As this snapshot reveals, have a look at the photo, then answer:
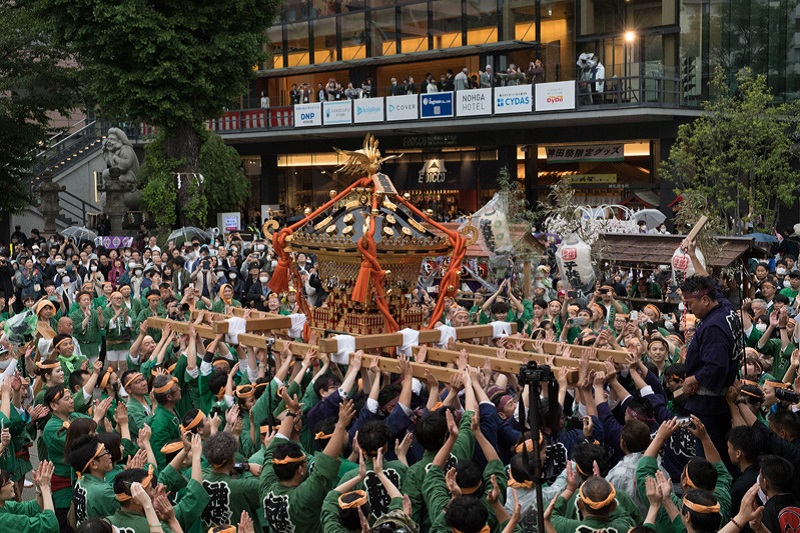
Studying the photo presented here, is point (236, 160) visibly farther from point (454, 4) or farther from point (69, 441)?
point (69, 441)

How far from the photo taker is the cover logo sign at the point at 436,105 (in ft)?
102

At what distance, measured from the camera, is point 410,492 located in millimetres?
5910

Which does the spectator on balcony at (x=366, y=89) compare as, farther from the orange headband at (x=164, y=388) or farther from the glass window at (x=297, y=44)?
the orange headband at (x=164, y=388)

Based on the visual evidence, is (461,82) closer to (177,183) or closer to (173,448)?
(177,183)

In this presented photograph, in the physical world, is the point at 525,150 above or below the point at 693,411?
above

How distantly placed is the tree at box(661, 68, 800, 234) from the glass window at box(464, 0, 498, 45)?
971cm

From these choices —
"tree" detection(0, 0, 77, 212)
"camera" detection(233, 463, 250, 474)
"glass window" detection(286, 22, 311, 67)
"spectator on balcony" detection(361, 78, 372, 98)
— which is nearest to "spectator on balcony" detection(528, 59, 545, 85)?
"spectator on balcony" detection(361, 78, 372, 98)

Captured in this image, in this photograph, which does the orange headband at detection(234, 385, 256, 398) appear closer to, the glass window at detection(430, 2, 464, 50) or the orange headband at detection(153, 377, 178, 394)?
the orange headband at detection(153, 377, 178, 394)

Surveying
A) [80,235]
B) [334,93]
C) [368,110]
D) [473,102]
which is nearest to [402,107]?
[368,110]

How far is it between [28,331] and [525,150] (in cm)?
2494

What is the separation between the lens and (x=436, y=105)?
31484mm

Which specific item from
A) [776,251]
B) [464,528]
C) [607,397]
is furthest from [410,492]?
[776,251]

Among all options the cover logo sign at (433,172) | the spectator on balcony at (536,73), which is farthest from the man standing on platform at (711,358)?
the cover logo sign at (433,172)

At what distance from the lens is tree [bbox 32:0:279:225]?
2480 cm
